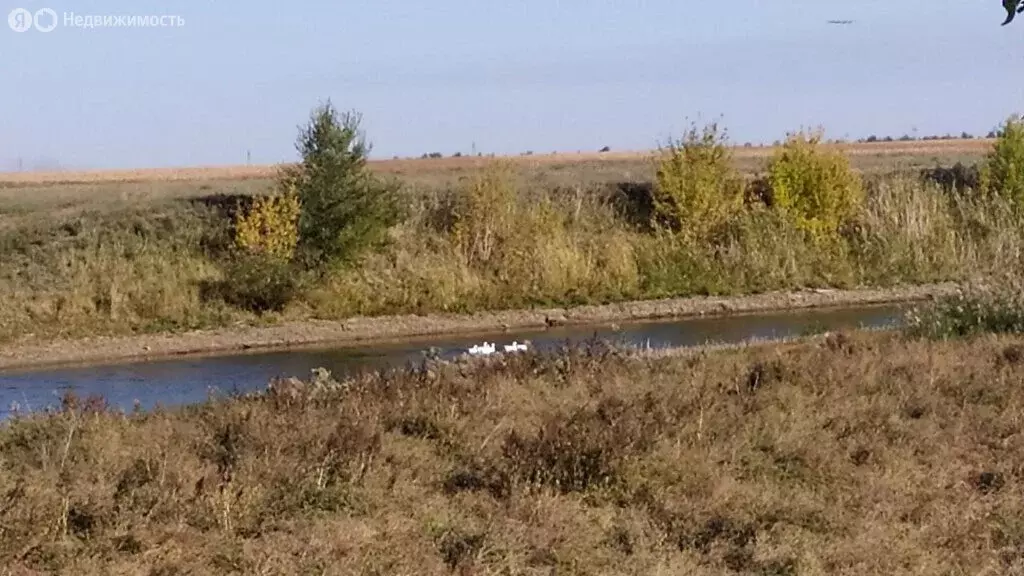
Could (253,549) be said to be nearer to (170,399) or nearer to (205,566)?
(205,566)

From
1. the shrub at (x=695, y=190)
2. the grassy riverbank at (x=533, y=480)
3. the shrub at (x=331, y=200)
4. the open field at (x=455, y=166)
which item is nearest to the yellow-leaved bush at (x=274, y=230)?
the shrub at (x=331, y=200)

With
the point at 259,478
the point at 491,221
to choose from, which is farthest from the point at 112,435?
the point at 491,221

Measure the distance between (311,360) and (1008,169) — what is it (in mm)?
26180

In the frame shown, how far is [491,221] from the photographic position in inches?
1547

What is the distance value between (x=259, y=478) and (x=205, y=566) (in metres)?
1.35

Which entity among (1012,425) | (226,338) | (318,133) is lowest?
(226,338)

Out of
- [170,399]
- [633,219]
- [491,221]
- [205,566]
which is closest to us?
[205,566]

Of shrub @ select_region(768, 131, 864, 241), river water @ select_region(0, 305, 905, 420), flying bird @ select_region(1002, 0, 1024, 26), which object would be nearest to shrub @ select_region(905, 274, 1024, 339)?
river water @ select_region(0, 305, 905, 420)

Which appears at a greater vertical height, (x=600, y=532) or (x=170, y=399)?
(x=600, y=532)

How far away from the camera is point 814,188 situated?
4297 centimetres

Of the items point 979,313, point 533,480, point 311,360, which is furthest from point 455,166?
point 533,480

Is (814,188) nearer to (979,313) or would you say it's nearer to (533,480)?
(979,313)

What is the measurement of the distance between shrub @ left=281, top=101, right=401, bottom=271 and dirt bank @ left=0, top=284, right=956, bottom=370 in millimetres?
2010

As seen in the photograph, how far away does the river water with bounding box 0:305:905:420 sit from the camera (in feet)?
78.4
